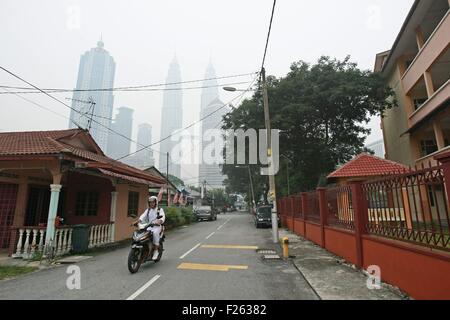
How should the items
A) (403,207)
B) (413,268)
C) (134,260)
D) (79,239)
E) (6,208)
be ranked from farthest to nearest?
1. (6,208)
2. (79,239)
3. (134,260)
4. (403,207)
5. (413,268)

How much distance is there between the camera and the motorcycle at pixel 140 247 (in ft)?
21.0

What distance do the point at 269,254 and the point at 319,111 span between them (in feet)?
47.4

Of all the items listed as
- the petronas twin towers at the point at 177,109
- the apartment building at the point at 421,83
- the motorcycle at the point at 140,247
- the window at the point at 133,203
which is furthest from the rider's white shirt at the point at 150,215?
the apartment building at the point at 421,83

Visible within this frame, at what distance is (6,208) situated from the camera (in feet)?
33.0

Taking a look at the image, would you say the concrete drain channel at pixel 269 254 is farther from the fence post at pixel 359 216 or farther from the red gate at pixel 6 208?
the red gate at pixel 6 208

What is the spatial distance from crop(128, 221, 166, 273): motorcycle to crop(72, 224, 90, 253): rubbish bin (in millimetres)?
3967

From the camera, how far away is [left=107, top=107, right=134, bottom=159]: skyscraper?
821 inches

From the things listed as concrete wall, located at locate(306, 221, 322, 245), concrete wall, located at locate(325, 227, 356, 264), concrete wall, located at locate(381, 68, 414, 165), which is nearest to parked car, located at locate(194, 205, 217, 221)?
concrete wall, located at locate(306, 221, 322, 245)

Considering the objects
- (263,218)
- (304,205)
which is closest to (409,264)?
(304,205)

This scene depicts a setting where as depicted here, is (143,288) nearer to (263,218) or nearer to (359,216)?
(359,216)

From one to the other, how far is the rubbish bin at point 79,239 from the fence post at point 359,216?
29.5ft

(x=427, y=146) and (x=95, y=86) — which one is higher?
(x=95, y=86)

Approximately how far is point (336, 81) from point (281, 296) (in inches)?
723
